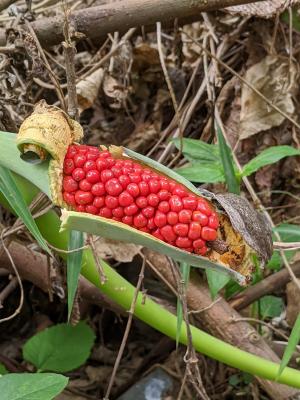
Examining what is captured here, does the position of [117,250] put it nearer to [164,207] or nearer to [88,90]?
[88,90]

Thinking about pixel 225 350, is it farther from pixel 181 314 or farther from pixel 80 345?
pixel 80 345

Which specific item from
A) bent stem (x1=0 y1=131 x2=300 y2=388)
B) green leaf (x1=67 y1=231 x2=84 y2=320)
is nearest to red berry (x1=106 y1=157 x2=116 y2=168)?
green leaf (x1=67 y1=231 x2=84 y2=320)

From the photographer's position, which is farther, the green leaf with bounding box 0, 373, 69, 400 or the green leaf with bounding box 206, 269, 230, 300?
the green leaf with bounding box 206, 269, 230, 300

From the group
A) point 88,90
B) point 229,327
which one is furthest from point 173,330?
point 88,90

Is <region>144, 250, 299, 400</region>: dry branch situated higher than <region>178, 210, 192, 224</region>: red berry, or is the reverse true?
<region>178, 210, 192, 224</region>: red berry

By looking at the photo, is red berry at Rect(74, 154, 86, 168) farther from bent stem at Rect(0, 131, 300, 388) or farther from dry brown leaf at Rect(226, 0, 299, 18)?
dry brown leaf at Rect(226, 0, 299, 18)
